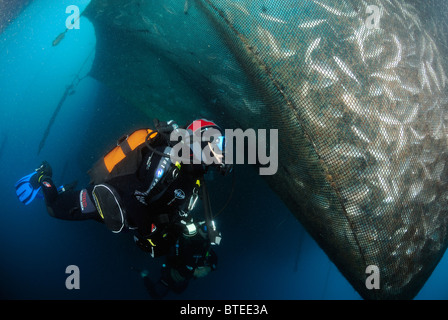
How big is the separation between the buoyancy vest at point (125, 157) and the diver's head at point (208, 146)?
1.47 ft

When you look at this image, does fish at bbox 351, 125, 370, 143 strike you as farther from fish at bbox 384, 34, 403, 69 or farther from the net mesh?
fish at bbox 384, 34, 403, 69

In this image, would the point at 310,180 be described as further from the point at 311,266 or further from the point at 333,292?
Answer: the point at 333,292

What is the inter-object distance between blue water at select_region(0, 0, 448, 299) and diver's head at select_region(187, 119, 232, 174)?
2799mm

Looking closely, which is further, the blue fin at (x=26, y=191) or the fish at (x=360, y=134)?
the blue fin at (x=26, y=191)

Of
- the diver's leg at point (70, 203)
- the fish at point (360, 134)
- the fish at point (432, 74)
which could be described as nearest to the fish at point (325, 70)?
the fish at point (360, 134)

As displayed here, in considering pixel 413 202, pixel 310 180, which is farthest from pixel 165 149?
pixel 413 202

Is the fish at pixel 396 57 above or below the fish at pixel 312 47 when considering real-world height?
below

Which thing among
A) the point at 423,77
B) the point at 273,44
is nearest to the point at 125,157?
the point at 273,44

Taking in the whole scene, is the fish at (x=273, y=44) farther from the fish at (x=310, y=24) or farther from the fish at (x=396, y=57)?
the fish at (x=396, y=57)

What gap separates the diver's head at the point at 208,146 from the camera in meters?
1.93

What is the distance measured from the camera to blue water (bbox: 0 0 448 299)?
5109 millimetres

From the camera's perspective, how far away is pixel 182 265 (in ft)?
11.4

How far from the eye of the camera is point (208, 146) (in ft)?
6.35

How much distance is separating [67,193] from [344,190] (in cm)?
307
